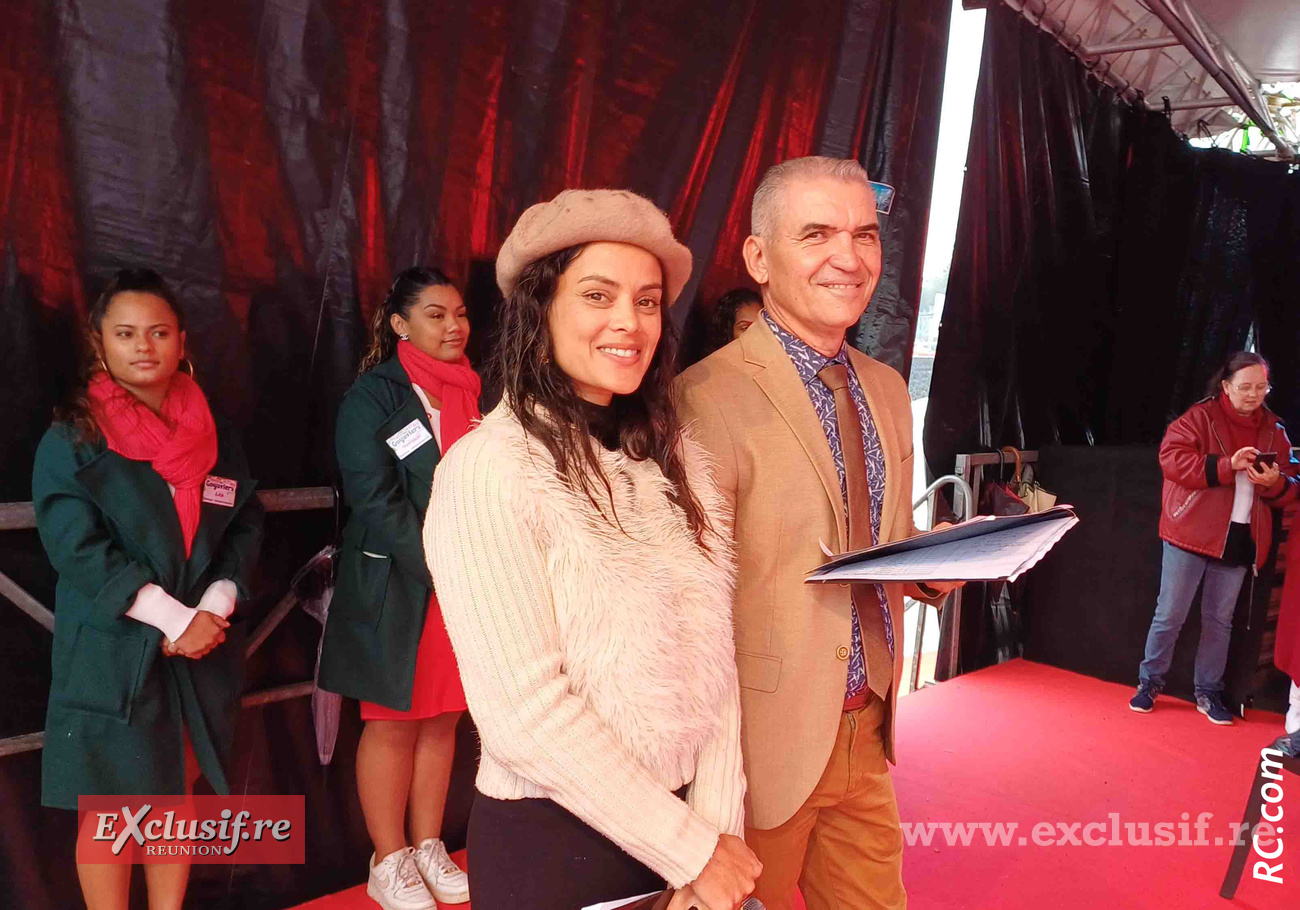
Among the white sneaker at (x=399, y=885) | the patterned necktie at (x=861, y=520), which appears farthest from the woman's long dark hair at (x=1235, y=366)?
the white sneaker at (x=399, y=885)

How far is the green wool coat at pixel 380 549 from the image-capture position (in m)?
2.32

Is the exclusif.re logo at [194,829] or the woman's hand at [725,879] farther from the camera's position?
the exclusif.re logo at [194,829]

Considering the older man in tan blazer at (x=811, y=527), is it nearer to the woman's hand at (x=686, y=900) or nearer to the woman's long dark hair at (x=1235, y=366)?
the woman's hand at (x=686, y=900)

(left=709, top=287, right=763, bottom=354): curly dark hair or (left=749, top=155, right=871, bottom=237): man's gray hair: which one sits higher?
(left=749, top=155, right=871, bottom=237): man's gray hair

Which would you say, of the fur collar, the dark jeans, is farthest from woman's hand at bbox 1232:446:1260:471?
the fur collar

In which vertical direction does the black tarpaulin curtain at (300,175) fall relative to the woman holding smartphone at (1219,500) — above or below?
above

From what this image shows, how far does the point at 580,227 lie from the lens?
46.3 inches

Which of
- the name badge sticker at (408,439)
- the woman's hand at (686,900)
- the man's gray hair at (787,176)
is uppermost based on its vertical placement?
the man's gray hair at (787,176)

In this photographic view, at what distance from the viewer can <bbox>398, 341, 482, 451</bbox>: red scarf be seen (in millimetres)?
2404

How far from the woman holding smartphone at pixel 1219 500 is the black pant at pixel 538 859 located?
12.7ft

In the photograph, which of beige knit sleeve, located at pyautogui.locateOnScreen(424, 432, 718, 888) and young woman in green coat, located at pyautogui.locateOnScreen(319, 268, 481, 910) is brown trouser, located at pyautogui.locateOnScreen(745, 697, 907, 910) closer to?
beige knit sleeve, located at pyautogui.locateOnScreen(424, 432, 718, 888)

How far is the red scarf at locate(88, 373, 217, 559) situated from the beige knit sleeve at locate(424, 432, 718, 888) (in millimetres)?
1179

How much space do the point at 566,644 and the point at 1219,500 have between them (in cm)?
400

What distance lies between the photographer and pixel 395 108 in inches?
98.1
